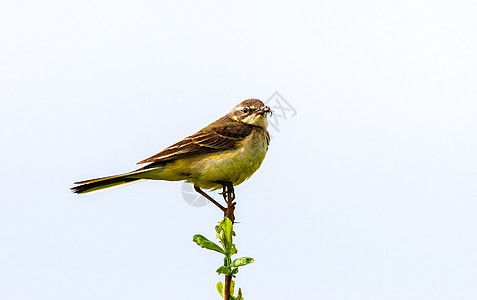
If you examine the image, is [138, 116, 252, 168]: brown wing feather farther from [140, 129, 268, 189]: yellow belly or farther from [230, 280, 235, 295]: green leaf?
[230, 280, 235, 295]: green leaf

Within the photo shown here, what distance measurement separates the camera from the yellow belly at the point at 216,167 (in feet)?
32.8

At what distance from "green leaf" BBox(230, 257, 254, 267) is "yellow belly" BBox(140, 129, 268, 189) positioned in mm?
3556

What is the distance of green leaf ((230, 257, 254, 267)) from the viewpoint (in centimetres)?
637

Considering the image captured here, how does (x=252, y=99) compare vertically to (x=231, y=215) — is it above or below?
above

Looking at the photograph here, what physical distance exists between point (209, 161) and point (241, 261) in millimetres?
3818

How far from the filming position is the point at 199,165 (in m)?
10.1

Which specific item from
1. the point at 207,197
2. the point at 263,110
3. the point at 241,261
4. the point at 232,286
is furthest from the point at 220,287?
the point at 263,110

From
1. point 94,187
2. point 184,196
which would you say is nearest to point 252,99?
point 184,196

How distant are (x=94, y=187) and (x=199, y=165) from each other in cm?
174

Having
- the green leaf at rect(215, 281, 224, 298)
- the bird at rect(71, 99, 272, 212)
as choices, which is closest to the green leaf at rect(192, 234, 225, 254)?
the green leaf at rect(215, 281, 224, 298)

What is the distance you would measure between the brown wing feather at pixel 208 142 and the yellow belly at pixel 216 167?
11cm

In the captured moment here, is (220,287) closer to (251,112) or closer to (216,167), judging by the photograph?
(216,167)

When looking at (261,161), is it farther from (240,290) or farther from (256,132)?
(240,290)

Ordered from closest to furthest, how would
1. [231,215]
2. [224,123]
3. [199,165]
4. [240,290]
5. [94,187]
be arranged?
1. [240,290]
2. [231,215]
3. [94,187]
4. [199,165]
5. [224,123]
